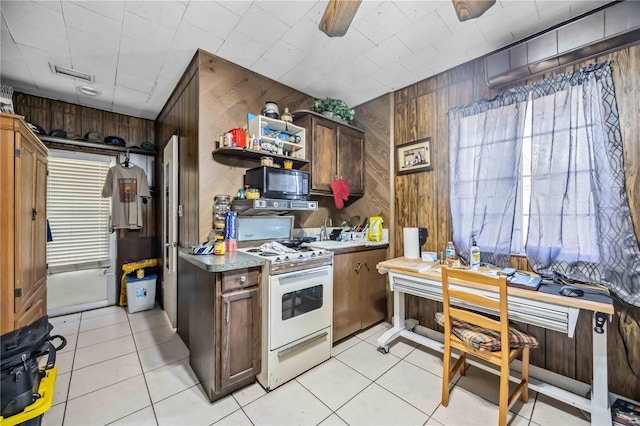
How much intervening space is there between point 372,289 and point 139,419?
222cm

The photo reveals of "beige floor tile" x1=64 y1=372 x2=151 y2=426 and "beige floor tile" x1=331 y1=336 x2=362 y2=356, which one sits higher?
"beige floor tile" x1=64 y1=372 x2=151 y2=426

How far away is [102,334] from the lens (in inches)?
109

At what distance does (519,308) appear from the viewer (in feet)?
5.70

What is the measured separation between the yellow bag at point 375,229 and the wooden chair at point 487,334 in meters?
1.21

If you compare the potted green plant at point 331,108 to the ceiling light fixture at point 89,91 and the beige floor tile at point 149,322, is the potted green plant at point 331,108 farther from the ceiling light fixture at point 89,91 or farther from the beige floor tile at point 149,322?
the beige floor tile at point 149,322

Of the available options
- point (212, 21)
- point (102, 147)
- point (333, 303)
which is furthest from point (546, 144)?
point (102, 147)

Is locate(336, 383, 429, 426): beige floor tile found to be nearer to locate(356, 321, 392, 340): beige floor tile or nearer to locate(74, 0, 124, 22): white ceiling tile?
locate(356, 321, 392, 340): beige floor tile

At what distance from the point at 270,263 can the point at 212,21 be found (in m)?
1.90

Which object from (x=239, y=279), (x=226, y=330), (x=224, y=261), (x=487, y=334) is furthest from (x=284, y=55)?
(x=487, y=334)

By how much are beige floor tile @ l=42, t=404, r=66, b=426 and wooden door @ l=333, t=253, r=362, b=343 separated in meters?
2.02

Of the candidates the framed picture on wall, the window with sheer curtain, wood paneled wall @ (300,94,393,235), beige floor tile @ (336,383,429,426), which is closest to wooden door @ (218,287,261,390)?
beige floor tile @ (336,383,429,426)

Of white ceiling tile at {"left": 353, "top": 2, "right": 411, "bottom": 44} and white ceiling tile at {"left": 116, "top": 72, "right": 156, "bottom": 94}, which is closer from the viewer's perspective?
white ceiling tile at {"left": 353, "top": 2, "right": 411, "bottom": 44}

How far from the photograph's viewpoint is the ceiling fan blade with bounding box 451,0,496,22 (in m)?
1.14

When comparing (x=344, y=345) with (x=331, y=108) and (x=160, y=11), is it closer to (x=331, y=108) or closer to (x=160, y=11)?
(x=331, y=108)
